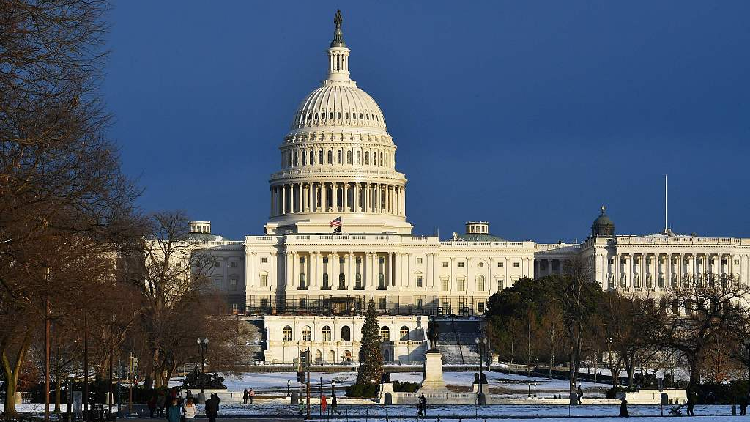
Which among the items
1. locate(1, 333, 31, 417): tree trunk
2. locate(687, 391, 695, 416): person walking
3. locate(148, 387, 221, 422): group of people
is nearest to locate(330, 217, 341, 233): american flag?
locate(148, 387, 221, 422): group of people

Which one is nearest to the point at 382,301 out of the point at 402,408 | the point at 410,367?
the point at 410,367

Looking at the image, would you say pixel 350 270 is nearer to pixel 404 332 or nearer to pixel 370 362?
pixel 404 332

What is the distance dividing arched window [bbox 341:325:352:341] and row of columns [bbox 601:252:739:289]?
36290mm

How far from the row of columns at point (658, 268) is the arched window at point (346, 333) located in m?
36.3

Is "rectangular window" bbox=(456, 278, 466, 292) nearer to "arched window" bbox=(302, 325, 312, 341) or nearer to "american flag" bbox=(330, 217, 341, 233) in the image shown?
"american flag" bbox=(330, 217, 341, 233)

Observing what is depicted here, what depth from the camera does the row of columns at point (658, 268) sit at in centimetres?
19075

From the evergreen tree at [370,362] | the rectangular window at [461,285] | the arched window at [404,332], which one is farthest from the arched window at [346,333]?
the evergreen tree at [370,362]

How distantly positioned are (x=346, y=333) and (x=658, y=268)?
41524mm

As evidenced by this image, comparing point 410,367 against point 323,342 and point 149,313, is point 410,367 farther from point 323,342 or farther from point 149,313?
point 149,313

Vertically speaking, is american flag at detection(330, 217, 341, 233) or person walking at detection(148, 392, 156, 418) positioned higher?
american flag at detection(330, 217, 341, 233)

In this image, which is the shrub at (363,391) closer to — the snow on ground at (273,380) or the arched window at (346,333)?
→ the snow on ground at (273,380)

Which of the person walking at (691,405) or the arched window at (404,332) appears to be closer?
the person walking at (691,405)

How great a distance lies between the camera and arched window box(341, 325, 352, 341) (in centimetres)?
16488

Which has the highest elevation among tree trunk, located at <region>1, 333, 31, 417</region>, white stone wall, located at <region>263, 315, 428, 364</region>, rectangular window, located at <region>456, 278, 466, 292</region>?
rectangular window, located at <region>456, 278, 466, 292</region>
